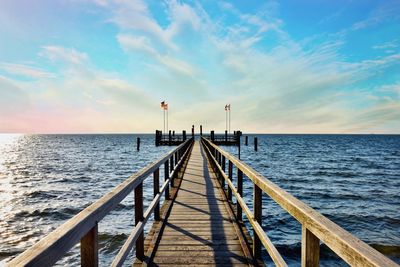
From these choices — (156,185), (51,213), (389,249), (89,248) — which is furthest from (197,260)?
(51,213)

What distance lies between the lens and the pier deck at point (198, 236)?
364 centimetres

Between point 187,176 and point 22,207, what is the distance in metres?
8.55

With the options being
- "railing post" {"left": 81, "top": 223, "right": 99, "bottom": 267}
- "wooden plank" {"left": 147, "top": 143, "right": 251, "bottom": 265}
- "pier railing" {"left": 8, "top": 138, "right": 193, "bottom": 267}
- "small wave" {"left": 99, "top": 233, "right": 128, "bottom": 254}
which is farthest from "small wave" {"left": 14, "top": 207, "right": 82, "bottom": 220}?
"railing post" {"left": 81, "top": 223, "right": 99, "bottom": 267}

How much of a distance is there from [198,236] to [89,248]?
278cm

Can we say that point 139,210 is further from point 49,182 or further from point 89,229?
point 49,182

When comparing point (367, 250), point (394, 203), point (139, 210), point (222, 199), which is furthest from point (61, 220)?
point (394, 203)

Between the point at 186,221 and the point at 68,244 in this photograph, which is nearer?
the point at 68,244

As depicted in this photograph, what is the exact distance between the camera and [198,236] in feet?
14.5

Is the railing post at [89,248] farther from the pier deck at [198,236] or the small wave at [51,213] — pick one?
the small wave at [51,213]

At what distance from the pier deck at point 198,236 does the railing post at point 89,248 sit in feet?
5.82

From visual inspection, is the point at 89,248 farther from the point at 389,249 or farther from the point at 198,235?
the point at 389,249

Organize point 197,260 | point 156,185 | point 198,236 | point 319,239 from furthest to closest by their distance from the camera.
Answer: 1. point 156,185
2. point 198,236
3. point 197,260
4. point 319,239

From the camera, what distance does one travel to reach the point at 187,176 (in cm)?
1044

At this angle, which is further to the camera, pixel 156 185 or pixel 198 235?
pixel 156 185
